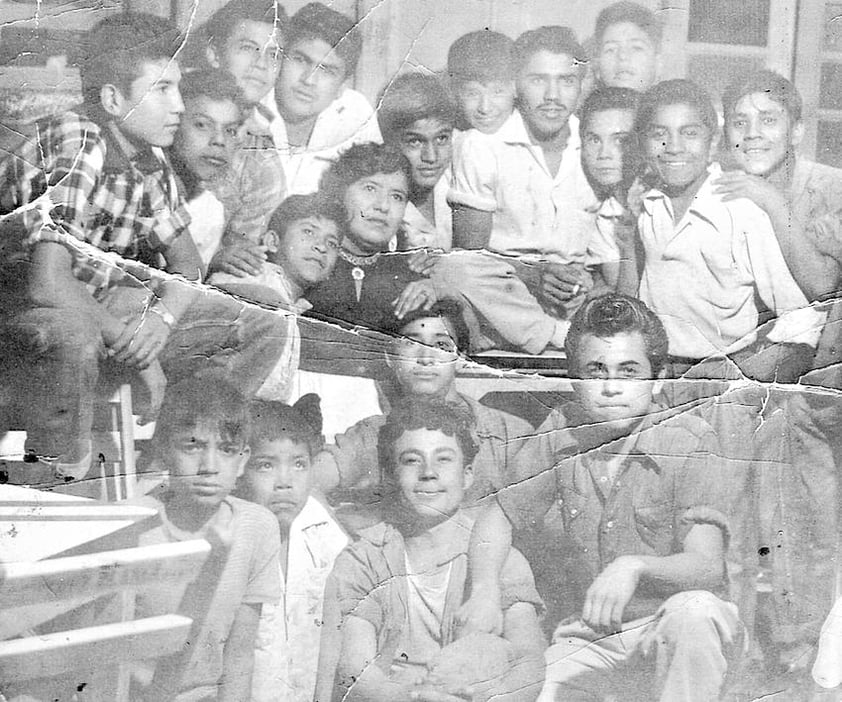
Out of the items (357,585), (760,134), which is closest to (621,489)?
(357,585)

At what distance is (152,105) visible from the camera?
7.25 feet

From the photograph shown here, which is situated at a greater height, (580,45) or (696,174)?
(580,45)

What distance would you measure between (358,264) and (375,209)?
5.5 inches

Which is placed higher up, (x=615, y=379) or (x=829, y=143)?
(x=829, y=143)

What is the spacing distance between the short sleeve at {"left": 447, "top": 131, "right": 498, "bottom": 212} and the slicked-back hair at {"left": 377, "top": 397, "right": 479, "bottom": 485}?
1.63ft

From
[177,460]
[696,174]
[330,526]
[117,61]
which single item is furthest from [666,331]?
[117,61]

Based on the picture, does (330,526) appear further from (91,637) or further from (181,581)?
(91,637)

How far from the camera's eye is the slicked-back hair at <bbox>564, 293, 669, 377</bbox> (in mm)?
2312

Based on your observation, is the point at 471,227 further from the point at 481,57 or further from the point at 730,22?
the point at 730,22

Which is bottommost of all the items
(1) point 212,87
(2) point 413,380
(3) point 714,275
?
(2) point 413,380

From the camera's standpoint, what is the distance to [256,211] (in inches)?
88.3

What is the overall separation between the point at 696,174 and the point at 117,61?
1419 millimetres

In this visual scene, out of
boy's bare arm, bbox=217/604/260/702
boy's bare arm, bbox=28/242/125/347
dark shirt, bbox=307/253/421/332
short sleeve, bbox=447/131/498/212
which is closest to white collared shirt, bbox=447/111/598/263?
short sleeve, bbox=447/131/498/212

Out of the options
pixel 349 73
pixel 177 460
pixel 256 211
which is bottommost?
pixel 177 460
